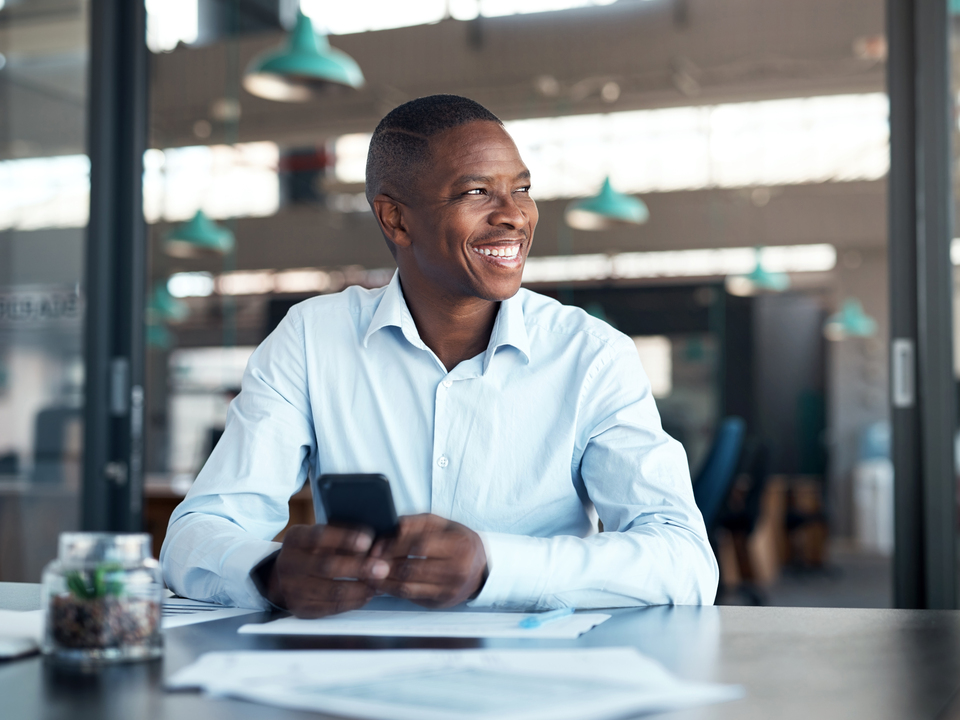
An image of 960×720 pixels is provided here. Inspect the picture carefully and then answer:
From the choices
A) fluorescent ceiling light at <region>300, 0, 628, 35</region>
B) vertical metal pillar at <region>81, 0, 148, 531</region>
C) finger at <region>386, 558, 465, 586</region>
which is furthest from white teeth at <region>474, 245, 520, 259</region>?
fluorescent ceiling light at <region>300, 0, 628, 35</region>

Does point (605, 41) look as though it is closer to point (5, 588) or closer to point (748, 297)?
point (748, 297)

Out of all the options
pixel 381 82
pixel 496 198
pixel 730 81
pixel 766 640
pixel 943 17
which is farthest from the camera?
pixel 730 81

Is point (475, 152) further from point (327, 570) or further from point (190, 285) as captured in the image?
point (190, 285)

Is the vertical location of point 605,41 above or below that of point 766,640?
above

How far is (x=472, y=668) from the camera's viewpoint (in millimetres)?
827

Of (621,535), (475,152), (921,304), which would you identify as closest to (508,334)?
(475,152)

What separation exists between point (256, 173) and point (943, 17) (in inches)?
278

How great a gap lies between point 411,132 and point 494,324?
1.20 ft

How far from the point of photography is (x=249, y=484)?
149cm

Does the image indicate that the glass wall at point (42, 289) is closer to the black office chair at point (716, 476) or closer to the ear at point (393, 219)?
the ear at point (393, 219)

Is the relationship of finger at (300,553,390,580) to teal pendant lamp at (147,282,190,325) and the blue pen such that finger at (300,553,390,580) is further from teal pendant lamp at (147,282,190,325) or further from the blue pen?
teal pendant lamp at (147,282,190,325)

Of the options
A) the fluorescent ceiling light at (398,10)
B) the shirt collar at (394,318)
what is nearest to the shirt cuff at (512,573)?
the shirt collar at (394,318)

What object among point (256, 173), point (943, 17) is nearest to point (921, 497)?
point (943, 17)

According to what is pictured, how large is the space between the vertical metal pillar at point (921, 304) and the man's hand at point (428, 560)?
1861 mm
